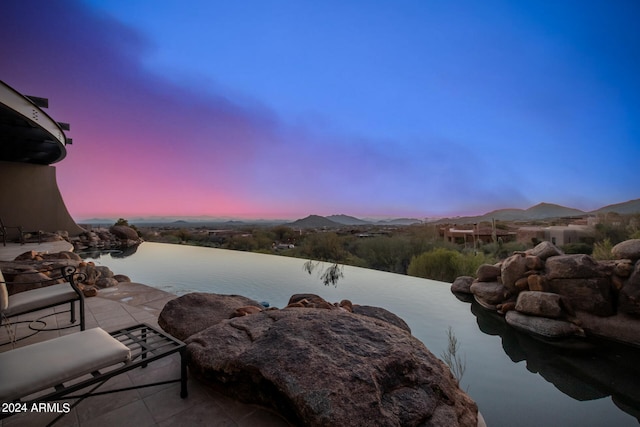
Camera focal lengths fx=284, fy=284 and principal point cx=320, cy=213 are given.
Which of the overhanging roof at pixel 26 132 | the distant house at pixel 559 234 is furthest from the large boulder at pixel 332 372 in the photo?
the distant house at pixel 559 234

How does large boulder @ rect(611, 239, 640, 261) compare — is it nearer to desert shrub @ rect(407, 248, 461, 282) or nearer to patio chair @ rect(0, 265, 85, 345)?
desert shrub @ rect(407, 248, 461, 282)

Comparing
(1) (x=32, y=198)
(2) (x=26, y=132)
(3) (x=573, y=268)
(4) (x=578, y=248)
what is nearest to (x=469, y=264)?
(3) (x=573, y=268)

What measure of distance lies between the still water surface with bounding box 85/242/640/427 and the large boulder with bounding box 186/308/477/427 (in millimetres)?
1365

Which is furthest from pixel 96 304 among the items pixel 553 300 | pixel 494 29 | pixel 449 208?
pixel 449 208

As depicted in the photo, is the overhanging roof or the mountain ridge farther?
the mountain ridge

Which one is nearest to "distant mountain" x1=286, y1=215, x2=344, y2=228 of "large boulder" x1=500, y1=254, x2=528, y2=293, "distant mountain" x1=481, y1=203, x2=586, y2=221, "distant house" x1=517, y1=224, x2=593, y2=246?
"distant mountain" x1=481, y1=203, x2=586, y2=221

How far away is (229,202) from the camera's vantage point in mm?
13352

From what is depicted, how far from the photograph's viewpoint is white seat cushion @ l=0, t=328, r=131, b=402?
1.29 m

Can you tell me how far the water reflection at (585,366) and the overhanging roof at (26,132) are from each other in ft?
30.9

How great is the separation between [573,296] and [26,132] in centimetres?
1312

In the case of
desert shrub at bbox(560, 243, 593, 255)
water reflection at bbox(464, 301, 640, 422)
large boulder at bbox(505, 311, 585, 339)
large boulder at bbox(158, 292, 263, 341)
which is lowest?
water reflection at bbox(464, 301, 640, 422)

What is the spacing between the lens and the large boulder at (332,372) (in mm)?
1547

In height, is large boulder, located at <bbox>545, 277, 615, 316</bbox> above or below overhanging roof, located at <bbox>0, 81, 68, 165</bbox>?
below

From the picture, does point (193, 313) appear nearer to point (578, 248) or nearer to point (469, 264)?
point (469, 264)
